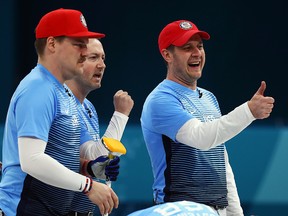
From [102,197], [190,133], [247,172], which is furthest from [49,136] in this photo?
[247,172]

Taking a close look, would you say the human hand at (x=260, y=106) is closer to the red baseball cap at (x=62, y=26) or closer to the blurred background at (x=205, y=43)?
the red baseball cap at (x=62, y=26)

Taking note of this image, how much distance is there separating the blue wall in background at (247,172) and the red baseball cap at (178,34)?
96.2 inches

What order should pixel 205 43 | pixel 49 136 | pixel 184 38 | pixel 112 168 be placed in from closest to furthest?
pixel 49 136 < pixel 112 168 < pixel 184 38 < pixel 205 43

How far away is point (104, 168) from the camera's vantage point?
394 centimetres

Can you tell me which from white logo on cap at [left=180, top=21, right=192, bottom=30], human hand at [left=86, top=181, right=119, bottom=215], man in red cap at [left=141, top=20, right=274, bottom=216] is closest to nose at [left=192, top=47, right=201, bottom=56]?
man in red cap at [left=141, top=20, right=274, bottom=216]

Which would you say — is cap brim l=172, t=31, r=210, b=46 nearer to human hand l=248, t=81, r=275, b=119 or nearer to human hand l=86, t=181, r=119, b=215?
human hand l=248, t=81, r=275, b=119

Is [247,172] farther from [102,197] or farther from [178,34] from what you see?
[102,197]

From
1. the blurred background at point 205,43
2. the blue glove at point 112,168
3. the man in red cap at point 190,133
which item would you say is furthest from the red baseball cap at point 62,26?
the blurred background at point 205,43

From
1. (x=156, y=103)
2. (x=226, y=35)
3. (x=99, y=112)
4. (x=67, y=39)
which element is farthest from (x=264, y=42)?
(x=67, y=39)

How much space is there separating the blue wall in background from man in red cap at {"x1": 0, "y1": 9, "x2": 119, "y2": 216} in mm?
3383

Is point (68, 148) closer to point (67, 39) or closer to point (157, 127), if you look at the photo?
point (67, 39)

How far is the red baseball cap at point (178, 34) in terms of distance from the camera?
4.72 metres

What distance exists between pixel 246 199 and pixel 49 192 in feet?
12.6

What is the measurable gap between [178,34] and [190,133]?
74 centimetres
